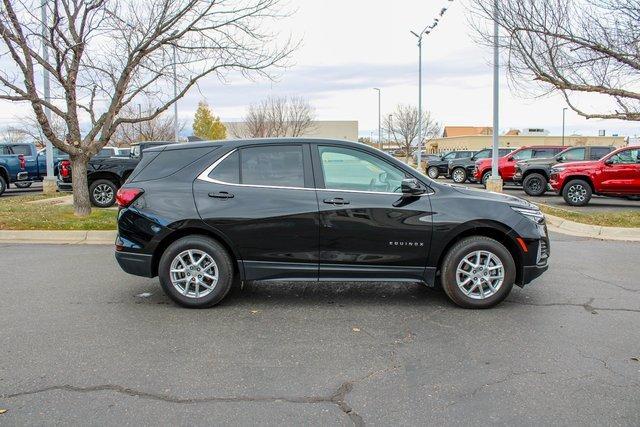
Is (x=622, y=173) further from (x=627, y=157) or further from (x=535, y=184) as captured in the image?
(x=535, y=184)

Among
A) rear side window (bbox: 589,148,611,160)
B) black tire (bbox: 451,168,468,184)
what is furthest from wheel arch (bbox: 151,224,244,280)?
black tire (bbox: 451,168,468,184)

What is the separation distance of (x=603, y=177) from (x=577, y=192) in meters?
0.76

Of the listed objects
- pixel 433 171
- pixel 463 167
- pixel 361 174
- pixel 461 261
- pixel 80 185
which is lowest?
pixel 461 261

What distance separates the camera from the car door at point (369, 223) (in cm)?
514

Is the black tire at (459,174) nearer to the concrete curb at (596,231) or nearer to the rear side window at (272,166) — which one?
the concrete curb at (596,231)

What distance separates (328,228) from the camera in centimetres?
514

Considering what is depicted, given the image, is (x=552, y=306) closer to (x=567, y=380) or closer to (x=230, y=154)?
(x=567, y=380)

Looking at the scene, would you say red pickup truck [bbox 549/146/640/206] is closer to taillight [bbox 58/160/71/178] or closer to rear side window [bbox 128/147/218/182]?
rear side window [bbox 128/147/218/182]

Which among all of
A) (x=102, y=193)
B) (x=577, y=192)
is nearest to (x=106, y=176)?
(x=102, y=193)

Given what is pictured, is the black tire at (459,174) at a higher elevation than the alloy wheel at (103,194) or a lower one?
higher

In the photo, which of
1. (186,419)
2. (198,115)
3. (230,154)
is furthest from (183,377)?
(198,115)

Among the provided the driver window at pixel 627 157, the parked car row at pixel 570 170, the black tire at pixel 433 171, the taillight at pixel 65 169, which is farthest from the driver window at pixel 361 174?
the black tire at pixel 433 171

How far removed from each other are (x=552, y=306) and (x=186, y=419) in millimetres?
3878

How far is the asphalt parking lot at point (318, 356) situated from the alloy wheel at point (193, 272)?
0.75 feet
